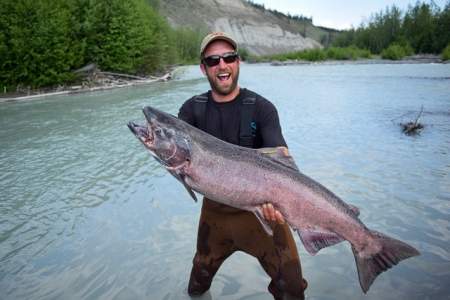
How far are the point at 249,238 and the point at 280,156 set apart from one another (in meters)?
1.07

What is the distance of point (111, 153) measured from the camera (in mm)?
12711

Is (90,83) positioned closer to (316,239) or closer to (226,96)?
(226,96)

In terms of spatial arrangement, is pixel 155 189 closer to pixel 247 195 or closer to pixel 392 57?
pixel 247 195

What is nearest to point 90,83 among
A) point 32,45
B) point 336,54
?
point 32,45

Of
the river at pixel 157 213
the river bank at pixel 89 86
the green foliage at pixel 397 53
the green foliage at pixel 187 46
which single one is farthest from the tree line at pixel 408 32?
the river at pixel 157 213

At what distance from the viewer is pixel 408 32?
4321 inches

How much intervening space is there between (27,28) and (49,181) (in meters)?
28.7

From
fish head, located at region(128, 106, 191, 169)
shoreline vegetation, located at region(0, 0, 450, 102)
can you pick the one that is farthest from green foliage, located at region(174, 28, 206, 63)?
fish head, located at region(128, 106, 191, 169)

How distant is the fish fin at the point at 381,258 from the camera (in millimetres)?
3223

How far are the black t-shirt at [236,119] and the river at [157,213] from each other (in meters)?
2.49

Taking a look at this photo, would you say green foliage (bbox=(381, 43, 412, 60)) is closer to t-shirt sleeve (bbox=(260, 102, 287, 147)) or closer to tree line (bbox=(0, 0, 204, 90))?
tree line (bbox=(0, 0, 204, 90))

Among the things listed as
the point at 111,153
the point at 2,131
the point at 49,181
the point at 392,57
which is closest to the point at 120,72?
the point at 2,131

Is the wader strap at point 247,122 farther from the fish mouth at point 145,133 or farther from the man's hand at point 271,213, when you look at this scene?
the fish mouth at point 145,133

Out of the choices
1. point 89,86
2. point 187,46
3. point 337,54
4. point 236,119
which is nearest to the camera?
point 236,119
